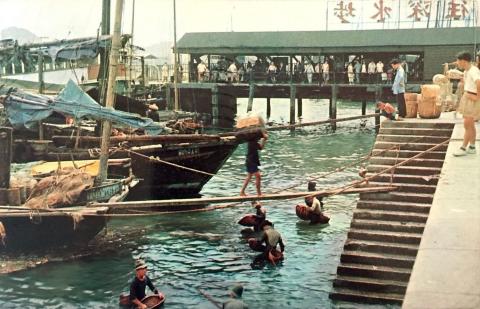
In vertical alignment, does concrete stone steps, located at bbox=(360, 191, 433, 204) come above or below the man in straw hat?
above

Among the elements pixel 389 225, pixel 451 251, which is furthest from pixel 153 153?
pixel 451 251

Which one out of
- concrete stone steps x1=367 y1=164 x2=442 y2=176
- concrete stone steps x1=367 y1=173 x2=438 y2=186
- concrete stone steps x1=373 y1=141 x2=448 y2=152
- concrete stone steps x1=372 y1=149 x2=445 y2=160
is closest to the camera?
concrete stone steps x1=367 y1=173 x2=438 y2=186

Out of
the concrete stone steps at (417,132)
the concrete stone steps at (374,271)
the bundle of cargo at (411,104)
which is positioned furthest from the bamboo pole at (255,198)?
the bundle of cargo at (411,104)

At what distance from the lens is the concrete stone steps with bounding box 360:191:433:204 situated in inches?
451

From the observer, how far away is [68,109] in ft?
55.5

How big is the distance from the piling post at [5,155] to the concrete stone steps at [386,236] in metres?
10.2

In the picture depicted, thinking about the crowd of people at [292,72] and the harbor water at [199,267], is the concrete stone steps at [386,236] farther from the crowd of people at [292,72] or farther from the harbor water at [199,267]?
the crowd of people at [292,72]

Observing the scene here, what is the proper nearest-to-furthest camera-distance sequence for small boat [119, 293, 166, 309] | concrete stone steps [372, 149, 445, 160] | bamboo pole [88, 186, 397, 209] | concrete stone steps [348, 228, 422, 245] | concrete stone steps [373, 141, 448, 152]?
bamboo pole [88, 186, 397, 209]
concrete stone steps [348, 228, 422, 245]
concrete stone steps [372, 149, 445, 160]
small boat [119, 293, 166, 309]
concrete stone steps [373, 141, 448, 152]

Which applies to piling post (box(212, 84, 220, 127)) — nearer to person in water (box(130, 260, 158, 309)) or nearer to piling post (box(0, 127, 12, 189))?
piling post (box(0, 127, 12, 189))

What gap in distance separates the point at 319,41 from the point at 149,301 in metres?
37.9

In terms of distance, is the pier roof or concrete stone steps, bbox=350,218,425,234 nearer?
concrete stone steps, bbox=350,218,425,234

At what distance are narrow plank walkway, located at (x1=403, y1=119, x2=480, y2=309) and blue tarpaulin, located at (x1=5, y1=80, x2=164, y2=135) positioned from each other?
9.53m

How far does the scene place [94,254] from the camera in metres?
16.3

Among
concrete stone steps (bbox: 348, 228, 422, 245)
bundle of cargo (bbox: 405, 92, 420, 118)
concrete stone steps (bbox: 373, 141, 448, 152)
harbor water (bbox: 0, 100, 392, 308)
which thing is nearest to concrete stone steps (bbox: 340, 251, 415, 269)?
concrete stone steps (bbox: 348, 228, 422, 245)
